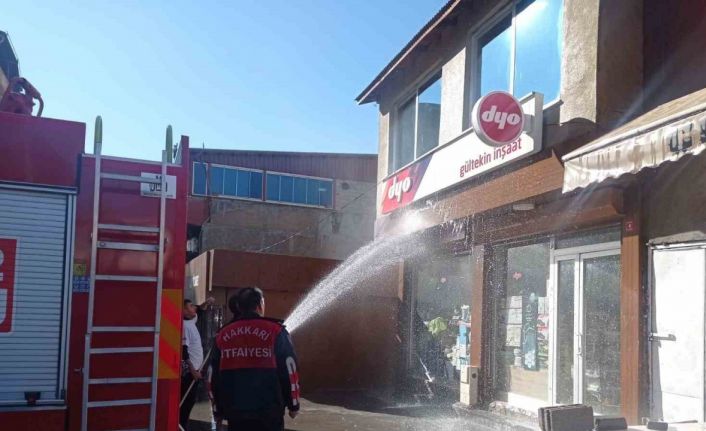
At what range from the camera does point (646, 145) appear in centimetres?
639

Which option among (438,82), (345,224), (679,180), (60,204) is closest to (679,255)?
(679,180)

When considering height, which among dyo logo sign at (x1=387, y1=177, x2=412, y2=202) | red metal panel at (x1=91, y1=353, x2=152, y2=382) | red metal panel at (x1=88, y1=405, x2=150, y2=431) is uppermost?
dyo logo sign at (x1=387, y1=177, x2=412, y2=202)

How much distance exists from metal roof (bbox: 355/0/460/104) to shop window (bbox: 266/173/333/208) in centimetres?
1259

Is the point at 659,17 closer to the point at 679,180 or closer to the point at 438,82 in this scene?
the point at 679,180

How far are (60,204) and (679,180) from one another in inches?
233

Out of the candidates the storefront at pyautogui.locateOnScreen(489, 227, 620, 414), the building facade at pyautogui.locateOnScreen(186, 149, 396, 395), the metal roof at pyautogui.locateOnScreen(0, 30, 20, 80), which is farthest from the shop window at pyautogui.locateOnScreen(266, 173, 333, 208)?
the storefront at pyautogui.locateOnScreen(489, 227, 620, 414)

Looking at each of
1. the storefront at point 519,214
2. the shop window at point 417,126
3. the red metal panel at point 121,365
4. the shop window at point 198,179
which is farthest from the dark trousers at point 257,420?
the shop window at point 198,179

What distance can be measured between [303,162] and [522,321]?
19.8 meters

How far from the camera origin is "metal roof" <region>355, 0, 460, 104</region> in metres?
11.8

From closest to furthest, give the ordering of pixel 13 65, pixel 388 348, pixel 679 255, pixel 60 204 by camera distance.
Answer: pixel 60 204 → pixel 679 255 → pixel 388 348 → pixel 13 65

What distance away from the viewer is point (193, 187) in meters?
26.7

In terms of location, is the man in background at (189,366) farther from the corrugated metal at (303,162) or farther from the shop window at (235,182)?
the corrugated metal at (303,162)

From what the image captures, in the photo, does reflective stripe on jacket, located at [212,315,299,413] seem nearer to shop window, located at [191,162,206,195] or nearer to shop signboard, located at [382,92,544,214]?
shop signboard, located at [382,92,544,214]

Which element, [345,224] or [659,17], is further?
[345,224]
